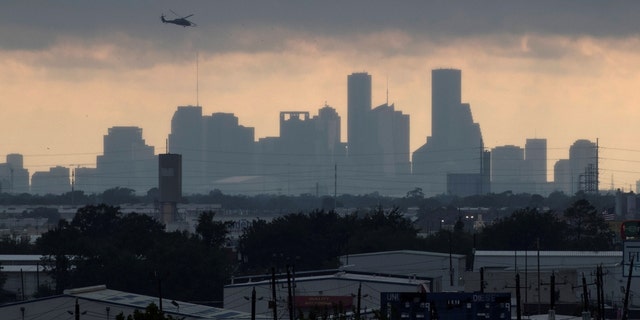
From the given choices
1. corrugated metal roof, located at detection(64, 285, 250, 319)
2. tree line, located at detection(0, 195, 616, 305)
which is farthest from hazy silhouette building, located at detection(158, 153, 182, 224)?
corrugated metal roof, located at detection(64, 285, 250, 319)

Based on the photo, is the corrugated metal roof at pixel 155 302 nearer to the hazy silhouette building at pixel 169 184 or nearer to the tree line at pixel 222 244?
the tree line at pixel 222 244

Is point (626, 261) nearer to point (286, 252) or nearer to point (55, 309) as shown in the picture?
point (55, 309)

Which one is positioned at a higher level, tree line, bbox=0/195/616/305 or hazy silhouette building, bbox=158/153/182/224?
hazy silhouette building, bbox=158/153/182/224

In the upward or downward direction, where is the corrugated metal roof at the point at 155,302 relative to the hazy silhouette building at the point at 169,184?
downward

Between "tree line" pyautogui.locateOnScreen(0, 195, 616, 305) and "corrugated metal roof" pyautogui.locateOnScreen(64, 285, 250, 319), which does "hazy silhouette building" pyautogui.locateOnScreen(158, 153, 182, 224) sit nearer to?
"tree line" pyautogui.locateOnScreen(0, 195, 616, 305)

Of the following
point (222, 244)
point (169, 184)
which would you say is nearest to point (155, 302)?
point (222, 244)

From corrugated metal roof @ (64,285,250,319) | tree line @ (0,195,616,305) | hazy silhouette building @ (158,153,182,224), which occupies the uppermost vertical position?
hazy silhouette building @ (158,153,182,224)

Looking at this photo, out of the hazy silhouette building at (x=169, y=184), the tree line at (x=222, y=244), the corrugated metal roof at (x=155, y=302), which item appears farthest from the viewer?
the hazy silhouette building at (x=169, y=184)

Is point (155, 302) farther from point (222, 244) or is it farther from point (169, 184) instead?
point (169, 184)

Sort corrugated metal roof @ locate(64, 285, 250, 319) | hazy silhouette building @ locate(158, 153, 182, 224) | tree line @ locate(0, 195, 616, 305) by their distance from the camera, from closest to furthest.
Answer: corrugated metal roof @ locate(64, 285, 250, 319), tree line @ locate(0, 195, 616, 305), hazy silhouette building @ locate(158, 153, 182, 224)

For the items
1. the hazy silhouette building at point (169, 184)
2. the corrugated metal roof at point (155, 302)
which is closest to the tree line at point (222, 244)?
the corrugated metal roof at point (155, 302)

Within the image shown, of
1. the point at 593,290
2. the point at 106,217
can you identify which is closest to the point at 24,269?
the point at 106,217

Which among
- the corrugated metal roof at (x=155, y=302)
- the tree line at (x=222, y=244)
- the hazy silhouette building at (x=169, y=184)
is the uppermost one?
the hazy silhouette building at (x=169, y=184)
